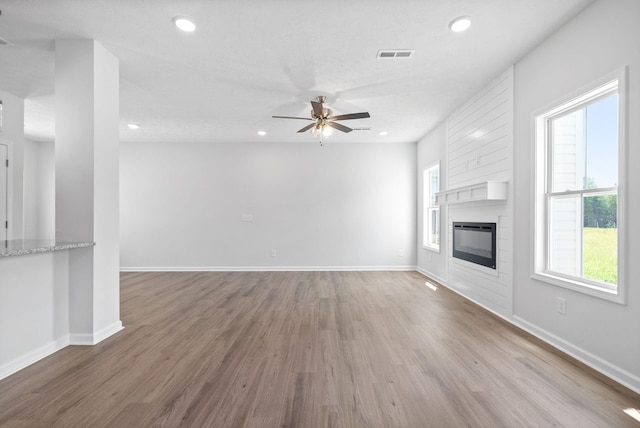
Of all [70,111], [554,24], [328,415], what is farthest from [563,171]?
[70,111]

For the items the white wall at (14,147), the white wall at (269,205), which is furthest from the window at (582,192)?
the white wall at (14,147)

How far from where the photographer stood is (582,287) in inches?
94.0

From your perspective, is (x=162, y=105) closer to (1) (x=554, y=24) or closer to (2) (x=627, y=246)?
(1) (x=554, y=24)

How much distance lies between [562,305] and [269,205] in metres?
5.31

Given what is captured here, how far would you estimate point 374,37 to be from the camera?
2.76 m

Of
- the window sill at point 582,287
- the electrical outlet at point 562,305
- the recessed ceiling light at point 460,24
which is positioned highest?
the recessed ceiling light at point 460,24

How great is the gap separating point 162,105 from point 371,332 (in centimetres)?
431

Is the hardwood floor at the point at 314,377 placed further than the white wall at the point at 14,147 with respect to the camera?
No

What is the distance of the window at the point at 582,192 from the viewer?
2229 millimetres

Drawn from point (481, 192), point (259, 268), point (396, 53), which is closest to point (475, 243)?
point (481, 192)

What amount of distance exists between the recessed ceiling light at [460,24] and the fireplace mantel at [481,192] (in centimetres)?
163

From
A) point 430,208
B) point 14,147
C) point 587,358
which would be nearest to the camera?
point 587,358

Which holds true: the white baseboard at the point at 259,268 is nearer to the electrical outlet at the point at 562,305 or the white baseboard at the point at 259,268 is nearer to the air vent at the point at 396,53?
the electrical outlet at the point at 562,305

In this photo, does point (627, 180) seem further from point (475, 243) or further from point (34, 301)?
point (34, 301)
